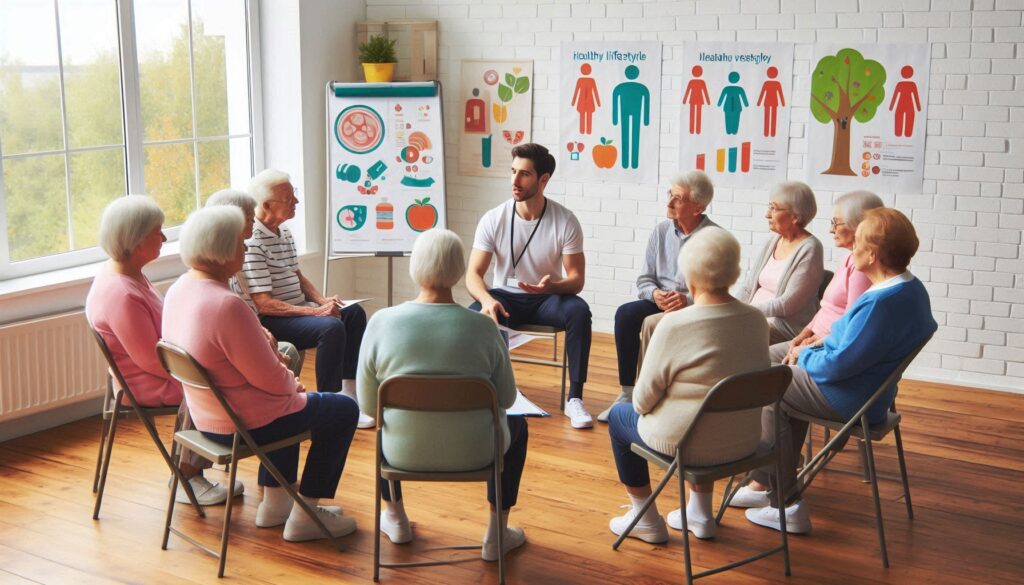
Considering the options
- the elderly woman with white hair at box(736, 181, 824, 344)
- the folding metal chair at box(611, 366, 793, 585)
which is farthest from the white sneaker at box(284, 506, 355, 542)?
the elderly woman with white hair at box(736, 181, 824, 344)

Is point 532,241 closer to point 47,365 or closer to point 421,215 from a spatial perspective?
point 421,215

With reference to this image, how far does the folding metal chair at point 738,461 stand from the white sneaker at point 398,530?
32.7 inches

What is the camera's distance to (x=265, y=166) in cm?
688

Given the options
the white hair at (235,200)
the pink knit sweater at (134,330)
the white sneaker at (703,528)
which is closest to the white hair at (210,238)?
the pink knit sweater at (134,330)

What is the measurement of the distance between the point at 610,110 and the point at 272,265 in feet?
8.76

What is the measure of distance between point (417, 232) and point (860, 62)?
277 centimetres

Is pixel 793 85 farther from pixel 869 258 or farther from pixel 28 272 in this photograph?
pixel 28 272

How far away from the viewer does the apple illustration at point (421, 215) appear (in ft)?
21.3

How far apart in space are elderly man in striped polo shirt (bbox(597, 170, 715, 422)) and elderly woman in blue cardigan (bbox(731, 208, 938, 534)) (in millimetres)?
1341

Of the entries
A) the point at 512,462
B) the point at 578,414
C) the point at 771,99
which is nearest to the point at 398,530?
the point at 512,462

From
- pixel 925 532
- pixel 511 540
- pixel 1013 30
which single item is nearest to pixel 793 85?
pixel 1013 30

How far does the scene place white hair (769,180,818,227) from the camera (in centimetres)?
454

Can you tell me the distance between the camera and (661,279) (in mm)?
5301

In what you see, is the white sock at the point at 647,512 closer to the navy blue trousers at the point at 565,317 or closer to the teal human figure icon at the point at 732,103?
the navy blue trousers at the point at 565,317
